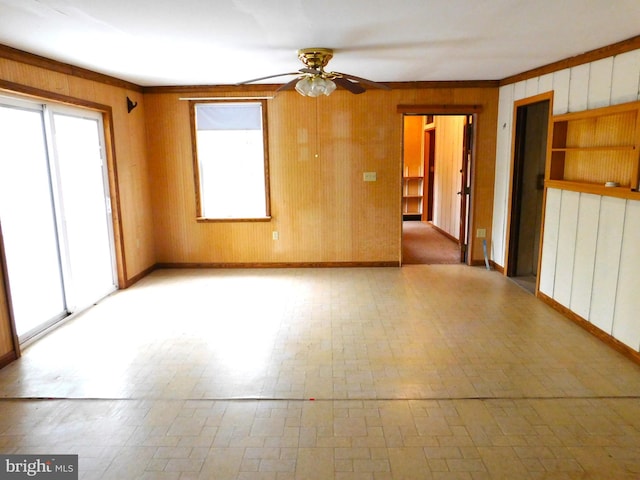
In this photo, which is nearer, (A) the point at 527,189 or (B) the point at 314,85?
(B) the point at 314,85

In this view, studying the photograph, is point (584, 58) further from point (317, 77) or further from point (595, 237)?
point (317, 77)

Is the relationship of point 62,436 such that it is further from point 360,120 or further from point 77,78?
point 360,120

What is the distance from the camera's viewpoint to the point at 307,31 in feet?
9.78

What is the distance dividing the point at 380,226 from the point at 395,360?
281cm

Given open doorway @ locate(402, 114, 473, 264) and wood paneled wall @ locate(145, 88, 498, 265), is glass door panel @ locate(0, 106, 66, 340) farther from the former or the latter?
open doorway @ locate(402, 114, 473, 264)

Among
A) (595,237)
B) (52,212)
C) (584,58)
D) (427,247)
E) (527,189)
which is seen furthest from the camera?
(427,247)

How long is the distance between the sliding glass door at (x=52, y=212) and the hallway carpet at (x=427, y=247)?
3.96 m

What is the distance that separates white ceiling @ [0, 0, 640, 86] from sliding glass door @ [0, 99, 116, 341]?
64 cm

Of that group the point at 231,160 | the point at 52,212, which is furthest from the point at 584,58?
the point at 52,212

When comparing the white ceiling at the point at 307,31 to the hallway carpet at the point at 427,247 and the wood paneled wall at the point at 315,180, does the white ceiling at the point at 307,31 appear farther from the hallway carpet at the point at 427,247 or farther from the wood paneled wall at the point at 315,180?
the hallway carpet at the point at 427,247

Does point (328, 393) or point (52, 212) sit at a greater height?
point (52, 212)

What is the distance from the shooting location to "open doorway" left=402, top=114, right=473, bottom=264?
19.4 feet

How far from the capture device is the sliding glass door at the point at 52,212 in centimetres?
338

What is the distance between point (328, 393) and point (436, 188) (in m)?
6.80
